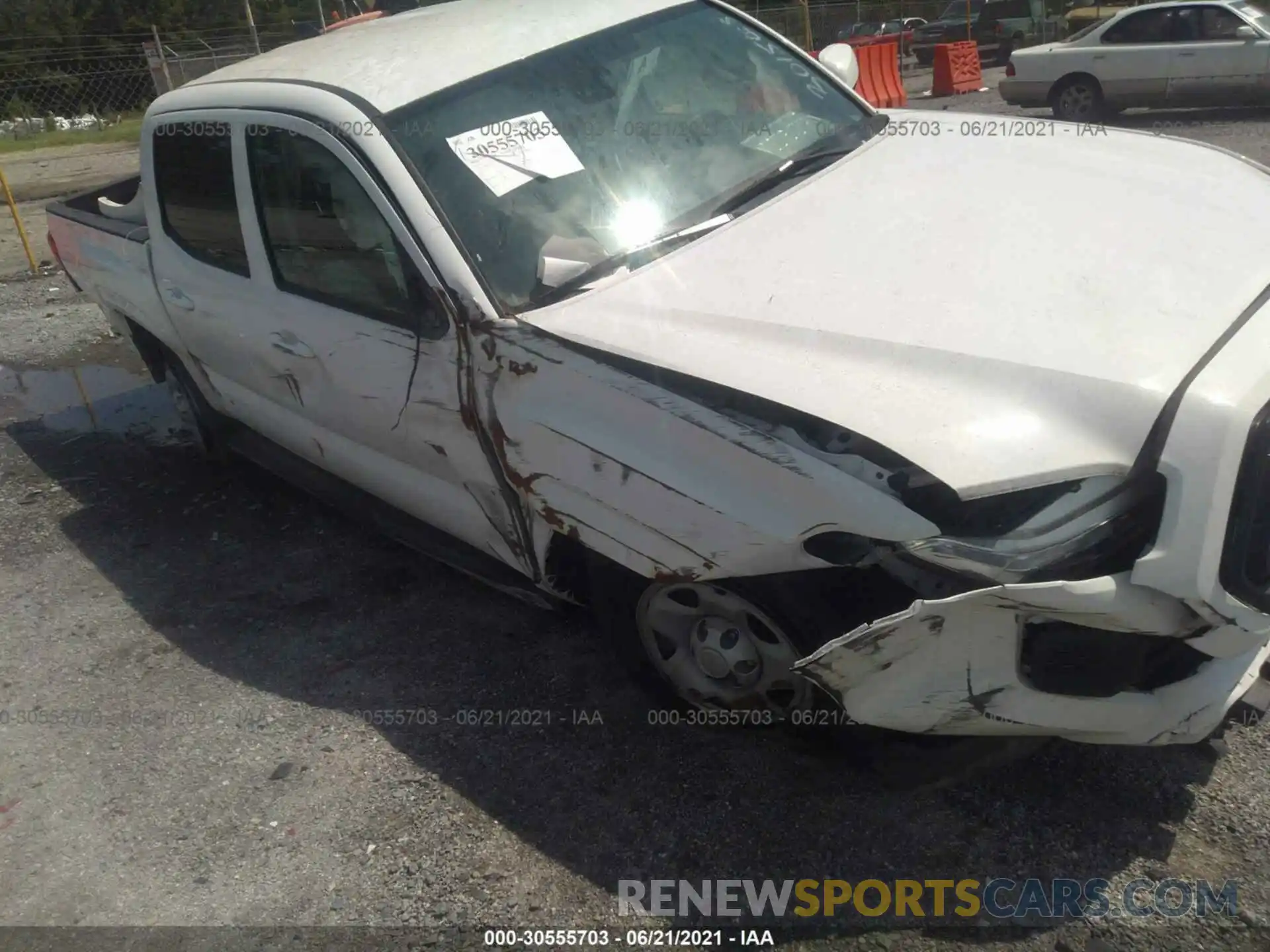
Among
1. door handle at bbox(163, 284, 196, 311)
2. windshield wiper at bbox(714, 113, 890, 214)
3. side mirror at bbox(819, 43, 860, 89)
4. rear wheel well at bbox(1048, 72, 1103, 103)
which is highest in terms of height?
side mirror at bbox(819, 43, 860, 89)

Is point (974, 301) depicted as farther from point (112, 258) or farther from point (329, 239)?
point (112, 258)

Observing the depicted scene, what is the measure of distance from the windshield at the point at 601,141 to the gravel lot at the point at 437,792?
125 cm

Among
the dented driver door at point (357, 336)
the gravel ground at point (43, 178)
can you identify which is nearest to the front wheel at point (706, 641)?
the dented driver door at point (357, 336)

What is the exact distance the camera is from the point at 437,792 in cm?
288

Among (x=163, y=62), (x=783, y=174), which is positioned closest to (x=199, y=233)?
(x=783, y=174)

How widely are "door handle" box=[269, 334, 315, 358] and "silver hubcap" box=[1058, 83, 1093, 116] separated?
10995 mm

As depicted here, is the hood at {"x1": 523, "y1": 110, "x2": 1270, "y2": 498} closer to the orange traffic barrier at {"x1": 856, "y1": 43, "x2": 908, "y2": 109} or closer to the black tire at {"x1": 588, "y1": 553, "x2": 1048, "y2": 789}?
the black tire at {"x1": 588, "y1": 553, "x2": 1048, "y2": 789}

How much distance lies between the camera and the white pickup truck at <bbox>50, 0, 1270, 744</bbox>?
2025 millimetres

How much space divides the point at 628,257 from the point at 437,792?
1.53 m

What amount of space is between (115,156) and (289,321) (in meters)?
17.8

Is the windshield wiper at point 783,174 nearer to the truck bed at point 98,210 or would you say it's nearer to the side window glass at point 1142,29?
the truck bed at point 98,210

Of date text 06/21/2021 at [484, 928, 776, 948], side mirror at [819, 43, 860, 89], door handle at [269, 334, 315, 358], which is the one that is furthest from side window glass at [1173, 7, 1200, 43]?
date text 06/21/2021 at [484, 928, 776, 948]

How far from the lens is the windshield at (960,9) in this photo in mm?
23144

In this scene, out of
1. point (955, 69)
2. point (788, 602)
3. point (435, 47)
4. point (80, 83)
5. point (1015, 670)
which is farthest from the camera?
point (80, 83)
